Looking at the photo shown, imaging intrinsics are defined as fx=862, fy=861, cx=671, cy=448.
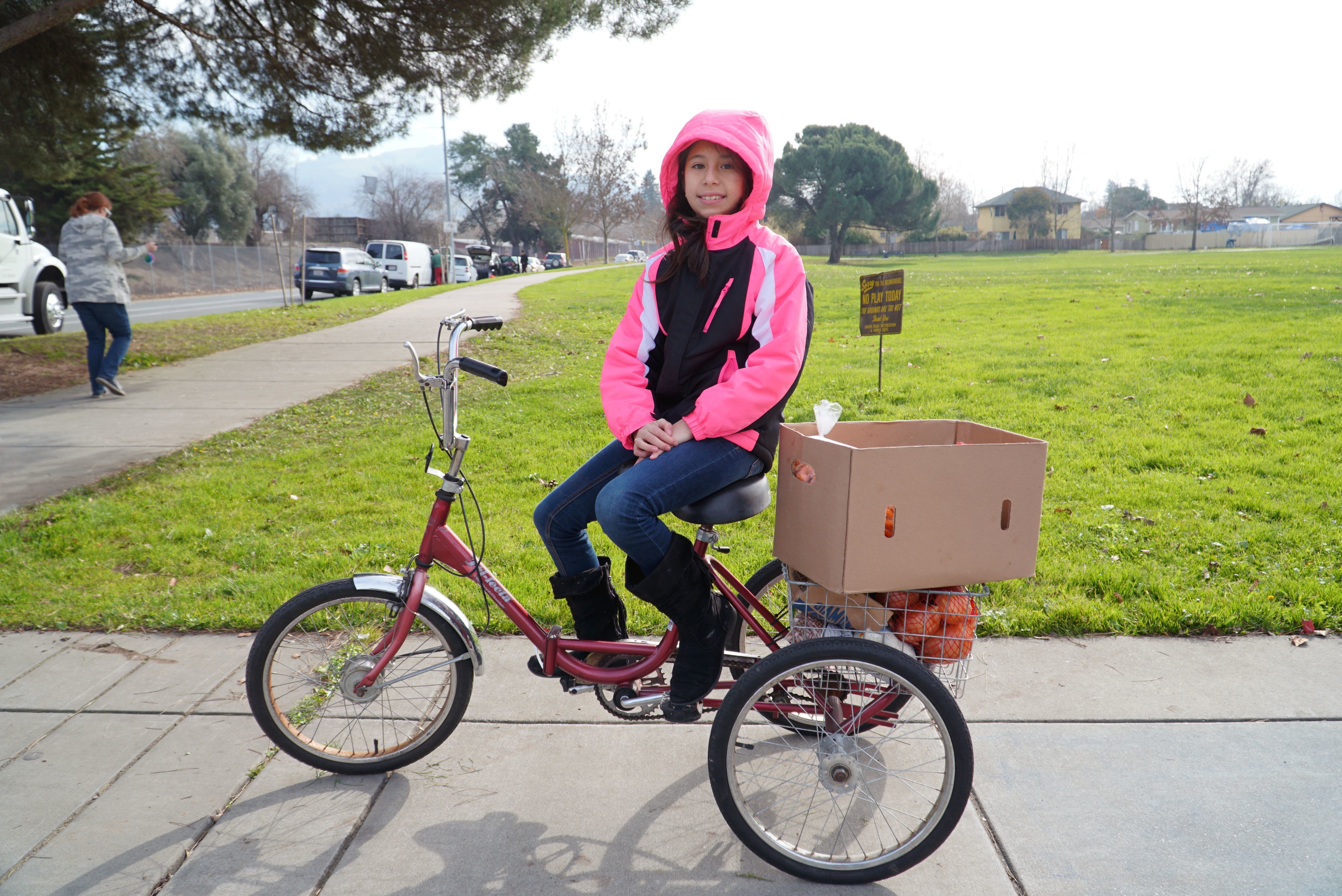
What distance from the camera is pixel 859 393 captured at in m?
8.27

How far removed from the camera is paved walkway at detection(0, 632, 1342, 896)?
2.40 meters

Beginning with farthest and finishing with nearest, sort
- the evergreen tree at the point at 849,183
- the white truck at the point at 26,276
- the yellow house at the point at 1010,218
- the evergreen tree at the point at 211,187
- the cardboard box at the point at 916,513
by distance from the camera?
the yellow house at the point at 1010,218 → the evergreen tree at the point at 849,183 → the evergreen tree at the point at 211,187 → the white truck at the point at 26,276 → the cardboard box at the point at 916,513

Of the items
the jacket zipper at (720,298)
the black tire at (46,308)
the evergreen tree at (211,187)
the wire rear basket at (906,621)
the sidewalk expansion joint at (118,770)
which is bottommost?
the sidewalk expansion joint at (118,770)

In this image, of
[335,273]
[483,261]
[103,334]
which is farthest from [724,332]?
[483,261]

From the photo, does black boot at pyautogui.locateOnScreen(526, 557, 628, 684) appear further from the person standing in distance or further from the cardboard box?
the person standing in distance

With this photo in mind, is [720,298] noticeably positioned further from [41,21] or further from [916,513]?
[41,21]

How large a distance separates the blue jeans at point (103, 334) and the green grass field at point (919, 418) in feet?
7.63

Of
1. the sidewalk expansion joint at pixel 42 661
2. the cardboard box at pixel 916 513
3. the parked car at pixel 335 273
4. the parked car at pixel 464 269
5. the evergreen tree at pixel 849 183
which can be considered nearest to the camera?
the cardboard box at pixel 916 513

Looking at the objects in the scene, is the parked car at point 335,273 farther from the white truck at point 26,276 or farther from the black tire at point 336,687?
the black tire at point 336,687

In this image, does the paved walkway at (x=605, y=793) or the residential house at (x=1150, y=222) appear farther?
the residential house at (x=1150, y=222)

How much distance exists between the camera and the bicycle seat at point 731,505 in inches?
97.3

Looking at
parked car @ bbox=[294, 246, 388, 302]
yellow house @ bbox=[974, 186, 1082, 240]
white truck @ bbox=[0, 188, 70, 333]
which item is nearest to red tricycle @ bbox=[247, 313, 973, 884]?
white truck @ bbox=[0, 188, 70, 333]

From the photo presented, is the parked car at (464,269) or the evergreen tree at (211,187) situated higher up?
the evergreen tree at (211,187)

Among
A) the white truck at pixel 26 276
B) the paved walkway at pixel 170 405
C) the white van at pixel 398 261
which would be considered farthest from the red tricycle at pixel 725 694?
the white van at pixel 398 261
